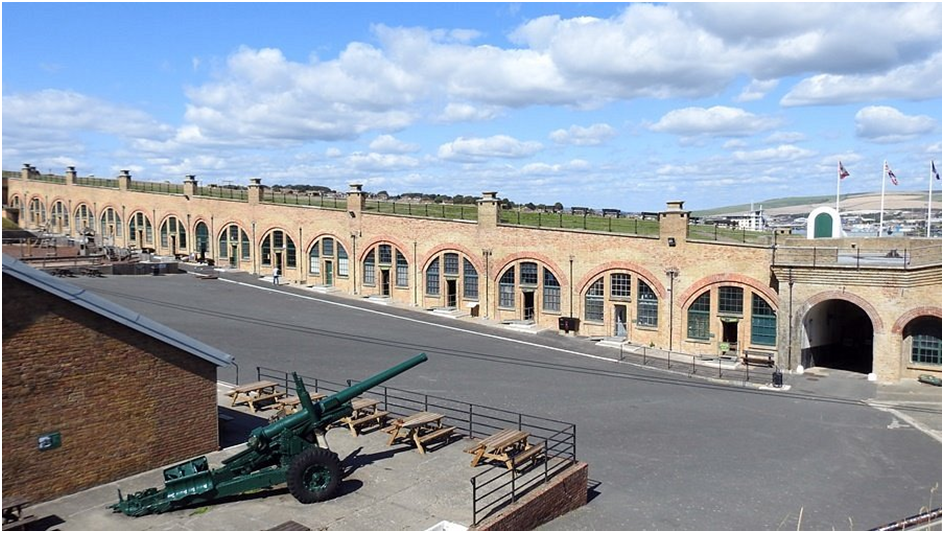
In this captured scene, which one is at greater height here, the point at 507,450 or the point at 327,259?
the point at 327,259

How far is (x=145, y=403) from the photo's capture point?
13102 mm

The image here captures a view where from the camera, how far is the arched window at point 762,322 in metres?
28.9

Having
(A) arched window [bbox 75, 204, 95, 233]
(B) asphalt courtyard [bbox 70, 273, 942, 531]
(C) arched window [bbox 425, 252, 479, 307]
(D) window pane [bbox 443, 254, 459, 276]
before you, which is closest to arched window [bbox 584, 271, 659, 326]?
(B) asphalt courtyard [bbox 70, 273, 942, 531]

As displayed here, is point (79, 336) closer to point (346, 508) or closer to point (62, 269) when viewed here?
point (346, 508)

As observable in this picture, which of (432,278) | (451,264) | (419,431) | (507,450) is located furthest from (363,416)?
(432,278)

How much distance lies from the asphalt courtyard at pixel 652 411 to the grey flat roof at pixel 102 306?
7608mm

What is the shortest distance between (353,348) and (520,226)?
11292 millimetres

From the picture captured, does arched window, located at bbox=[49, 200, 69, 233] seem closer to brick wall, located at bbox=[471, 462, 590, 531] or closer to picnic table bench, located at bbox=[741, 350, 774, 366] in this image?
picnic table bench, located at bbox=[741, 350, 774, 366]

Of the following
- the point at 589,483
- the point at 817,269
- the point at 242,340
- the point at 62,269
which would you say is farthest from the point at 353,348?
the point at 62,269

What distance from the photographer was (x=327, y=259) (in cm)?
4434

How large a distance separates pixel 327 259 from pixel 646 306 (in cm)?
2134

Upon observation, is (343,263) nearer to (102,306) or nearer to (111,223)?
(111,223)

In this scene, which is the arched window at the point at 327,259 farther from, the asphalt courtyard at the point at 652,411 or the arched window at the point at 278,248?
the asphalt courtyard at the point at 652,411

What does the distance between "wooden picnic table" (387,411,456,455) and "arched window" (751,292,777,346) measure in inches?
713
